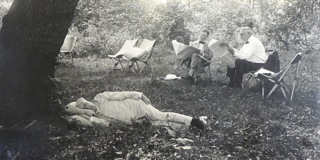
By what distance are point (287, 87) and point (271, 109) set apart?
984 mm

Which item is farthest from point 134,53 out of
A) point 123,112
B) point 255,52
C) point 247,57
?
point 123,112

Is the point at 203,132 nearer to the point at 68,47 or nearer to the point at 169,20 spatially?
the point at 68,47

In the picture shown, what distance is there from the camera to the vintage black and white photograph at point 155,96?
Answer: 3873 mm

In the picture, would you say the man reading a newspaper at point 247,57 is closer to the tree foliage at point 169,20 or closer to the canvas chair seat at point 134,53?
the canvas chair seat at point 134,53

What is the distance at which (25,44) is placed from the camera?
4168mm

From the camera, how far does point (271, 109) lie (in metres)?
5.30

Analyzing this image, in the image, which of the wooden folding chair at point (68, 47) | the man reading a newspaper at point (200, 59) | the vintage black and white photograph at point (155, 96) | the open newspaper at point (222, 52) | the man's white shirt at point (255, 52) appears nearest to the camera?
the vintage black and white photograph at point (155, 96)

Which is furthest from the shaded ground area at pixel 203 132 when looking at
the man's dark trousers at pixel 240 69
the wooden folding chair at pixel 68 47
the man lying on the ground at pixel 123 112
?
the wooden folding chair at pixel 68 47

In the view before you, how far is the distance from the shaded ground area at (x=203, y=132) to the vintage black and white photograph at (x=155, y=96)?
12 mm

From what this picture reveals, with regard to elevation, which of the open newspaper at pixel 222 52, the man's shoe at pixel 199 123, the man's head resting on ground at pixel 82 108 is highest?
the open newspaper at pixel 222 52

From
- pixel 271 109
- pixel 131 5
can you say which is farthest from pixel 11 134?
pixel 131 5

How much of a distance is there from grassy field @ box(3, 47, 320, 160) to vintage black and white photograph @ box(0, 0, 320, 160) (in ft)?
0.04

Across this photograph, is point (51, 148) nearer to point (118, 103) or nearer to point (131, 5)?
point (118, 103)

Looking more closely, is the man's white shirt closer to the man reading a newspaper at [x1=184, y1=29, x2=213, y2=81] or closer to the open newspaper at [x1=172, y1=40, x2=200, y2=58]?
the man reading a newspaper at [x1=184, y1=29, x2=213, y2=81]
